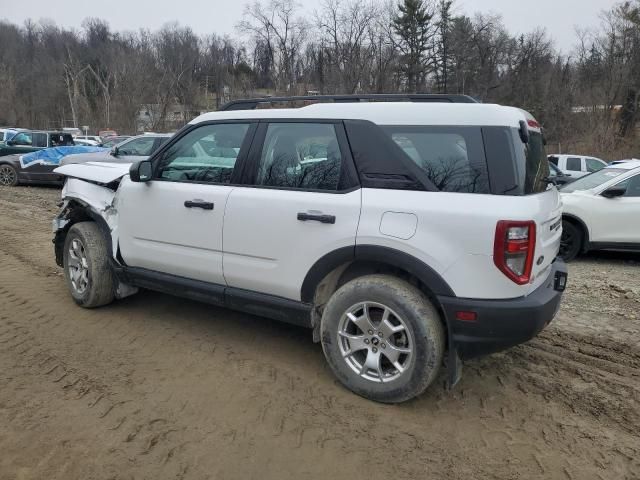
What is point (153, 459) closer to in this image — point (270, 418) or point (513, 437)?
point (270, 418)

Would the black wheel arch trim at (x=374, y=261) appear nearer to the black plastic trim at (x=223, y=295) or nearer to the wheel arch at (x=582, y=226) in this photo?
the black plastic trim at (x=223, y=295)

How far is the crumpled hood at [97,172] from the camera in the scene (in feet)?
16.0

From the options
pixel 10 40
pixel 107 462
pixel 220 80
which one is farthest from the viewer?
pixel 10 40

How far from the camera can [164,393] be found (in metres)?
3.52

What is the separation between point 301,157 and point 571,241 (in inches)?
218

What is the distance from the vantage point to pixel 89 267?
491cm

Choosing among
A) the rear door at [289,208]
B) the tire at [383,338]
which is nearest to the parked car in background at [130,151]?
the rear door at [289,208]

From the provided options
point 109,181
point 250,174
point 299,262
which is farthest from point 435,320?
point 109,181

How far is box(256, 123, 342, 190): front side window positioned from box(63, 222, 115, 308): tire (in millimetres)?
2012

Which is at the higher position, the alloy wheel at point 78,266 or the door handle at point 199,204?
the door handle at point 199,204

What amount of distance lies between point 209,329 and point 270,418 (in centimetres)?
158

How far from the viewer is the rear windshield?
3.13 meters

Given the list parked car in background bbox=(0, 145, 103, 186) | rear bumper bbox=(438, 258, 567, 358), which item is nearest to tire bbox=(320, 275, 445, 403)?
rear bumper bbox=(438, 258, 567, 358)

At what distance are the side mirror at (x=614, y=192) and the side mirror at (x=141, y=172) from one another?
626cm
